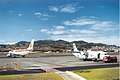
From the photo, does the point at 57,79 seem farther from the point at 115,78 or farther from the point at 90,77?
the point at 115,78

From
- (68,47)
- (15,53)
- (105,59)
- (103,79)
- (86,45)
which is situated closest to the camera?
(103,79)

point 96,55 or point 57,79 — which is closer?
point 57,79

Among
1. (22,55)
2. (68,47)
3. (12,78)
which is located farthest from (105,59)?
(68,47)

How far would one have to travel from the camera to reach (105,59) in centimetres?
5572

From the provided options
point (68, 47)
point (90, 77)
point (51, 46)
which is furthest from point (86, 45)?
point (90, 77)

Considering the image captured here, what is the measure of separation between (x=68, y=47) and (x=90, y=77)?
507ft

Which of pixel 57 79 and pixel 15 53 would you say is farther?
pixel 15 53

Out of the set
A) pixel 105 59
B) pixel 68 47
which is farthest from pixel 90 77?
pixel 68 47

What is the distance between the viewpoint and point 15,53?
3750 inches

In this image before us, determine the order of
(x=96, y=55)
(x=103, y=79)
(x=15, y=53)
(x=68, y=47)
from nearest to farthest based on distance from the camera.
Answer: (x=103, y=79) < (x=96, y=55) < (x=15, y=53) < (x=68, y=47)

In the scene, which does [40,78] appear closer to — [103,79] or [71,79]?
[71,79]

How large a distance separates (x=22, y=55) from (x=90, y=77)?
226 ft

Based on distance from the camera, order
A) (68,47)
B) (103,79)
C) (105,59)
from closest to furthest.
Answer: (103,79), (105,59), (68,47)

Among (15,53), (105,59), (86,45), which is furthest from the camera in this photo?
(86,45)
